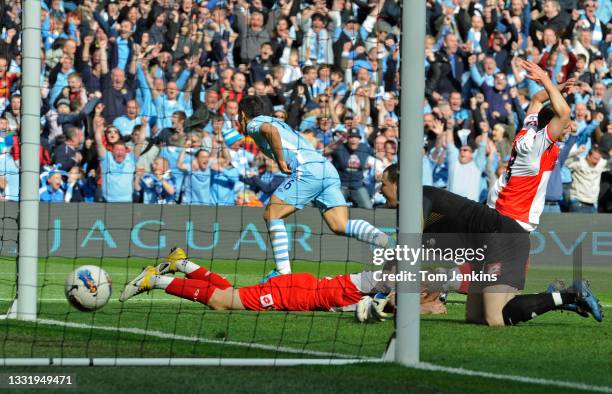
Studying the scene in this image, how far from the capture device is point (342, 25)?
18.6 meters

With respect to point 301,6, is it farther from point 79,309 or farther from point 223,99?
point 79,309

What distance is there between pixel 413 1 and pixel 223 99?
378 inches

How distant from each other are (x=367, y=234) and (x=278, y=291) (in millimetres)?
2025

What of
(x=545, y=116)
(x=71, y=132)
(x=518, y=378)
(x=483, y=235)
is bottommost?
(x=518, y=378)

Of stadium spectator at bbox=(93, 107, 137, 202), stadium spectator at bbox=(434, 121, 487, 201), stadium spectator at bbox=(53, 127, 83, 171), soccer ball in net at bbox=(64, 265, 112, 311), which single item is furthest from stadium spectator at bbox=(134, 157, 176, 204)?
soccer ball in net at bbox=(64, 265, 112, 311)

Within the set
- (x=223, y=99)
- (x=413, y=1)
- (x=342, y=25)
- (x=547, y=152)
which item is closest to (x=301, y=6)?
(x=342, y=25)

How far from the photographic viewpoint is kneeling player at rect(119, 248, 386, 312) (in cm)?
1009

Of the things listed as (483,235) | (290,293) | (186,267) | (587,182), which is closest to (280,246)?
(186,267)

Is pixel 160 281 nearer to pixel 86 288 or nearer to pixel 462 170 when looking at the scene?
pixel 86 288

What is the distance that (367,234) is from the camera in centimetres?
1191

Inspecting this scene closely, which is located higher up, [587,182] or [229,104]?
[229,104]

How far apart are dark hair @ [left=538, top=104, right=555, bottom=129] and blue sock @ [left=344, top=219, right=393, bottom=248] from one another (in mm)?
1999

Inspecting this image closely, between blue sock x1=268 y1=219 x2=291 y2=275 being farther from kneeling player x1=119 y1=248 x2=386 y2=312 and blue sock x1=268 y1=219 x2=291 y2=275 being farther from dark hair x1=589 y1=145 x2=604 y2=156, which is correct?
dark hair x1=589 y1=145 x2=604 y2=156

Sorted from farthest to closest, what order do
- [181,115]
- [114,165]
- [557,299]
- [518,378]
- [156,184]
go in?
[156,184] < [114,165] < [181,115] < [557,299] < [518,378]
